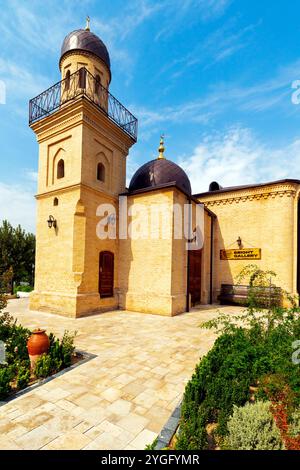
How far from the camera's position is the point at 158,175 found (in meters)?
13.8

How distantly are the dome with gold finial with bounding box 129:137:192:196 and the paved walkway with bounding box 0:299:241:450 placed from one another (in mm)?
8804

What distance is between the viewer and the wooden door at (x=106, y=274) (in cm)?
1134

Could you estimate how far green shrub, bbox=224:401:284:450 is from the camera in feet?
8.58

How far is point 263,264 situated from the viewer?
13.7 meters

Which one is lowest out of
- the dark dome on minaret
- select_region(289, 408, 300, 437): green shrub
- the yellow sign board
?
select_region(289, 408, 300, 437): green shrub

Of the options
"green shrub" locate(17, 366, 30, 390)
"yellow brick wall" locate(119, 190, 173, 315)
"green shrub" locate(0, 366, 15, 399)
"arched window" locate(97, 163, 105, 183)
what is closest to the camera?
"green shrub" locate(0, 366, 15, 399)

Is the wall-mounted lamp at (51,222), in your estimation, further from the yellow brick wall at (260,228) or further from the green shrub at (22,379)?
the yellow brick wall at (260,228)

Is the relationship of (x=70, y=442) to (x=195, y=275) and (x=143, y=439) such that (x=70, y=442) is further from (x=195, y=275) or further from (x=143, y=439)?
(x=195, y=275)

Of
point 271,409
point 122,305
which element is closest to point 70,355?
point 271,409

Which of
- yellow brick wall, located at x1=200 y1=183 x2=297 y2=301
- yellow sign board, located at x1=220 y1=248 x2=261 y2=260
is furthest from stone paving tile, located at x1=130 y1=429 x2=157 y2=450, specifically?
yellow sign board, located at x1=220 y1=248 x2=261 y2=260

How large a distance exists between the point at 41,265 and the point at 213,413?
10.5 m

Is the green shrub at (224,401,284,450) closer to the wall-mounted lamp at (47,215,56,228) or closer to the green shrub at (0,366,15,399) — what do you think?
the green shrub at (0,366,15,399)

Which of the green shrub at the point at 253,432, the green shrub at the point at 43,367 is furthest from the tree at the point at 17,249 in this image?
the green shrub at the point at 253,432
